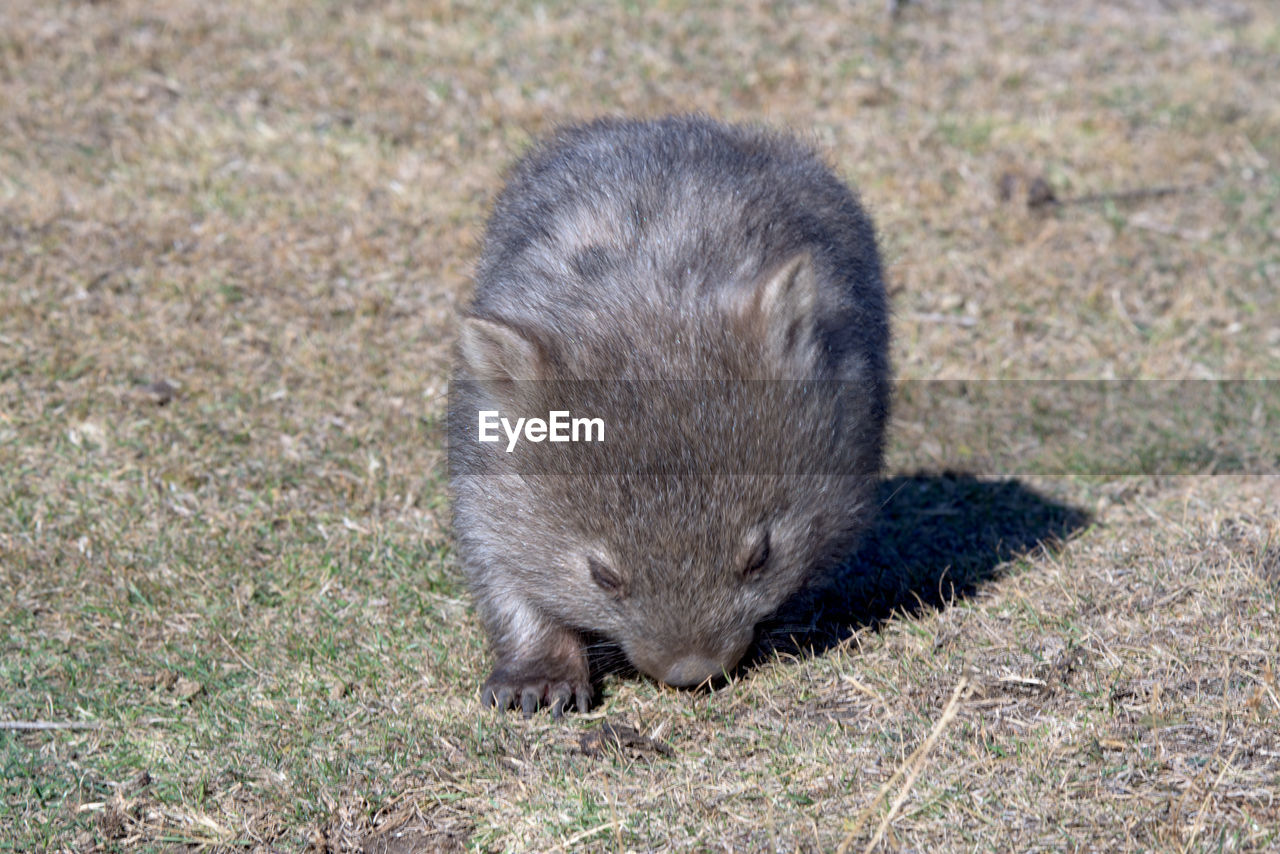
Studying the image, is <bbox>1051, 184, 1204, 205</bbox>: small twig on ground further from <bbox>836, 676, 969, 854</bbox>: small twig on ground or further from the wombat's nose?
<bbox>836, 676, 969, 854</bbox>: small twig on ground

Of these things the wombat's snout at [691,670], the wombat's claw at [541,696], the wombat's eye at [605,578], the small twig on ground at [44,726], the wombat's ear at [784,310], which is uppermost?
the wombat's ear at [784,310]

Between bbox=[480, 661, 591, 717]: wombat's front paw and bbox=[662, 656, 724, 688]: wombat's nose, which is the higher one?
bbox=[662, 656, 724, 688]: wombat's nose

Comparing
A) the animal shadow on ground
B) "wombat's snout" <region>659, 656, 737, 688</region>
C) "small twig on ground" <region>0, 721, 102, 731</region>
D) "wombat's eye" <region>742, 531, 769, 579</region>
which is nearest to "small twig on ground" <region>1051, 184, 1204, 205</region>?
the animal shadow on ground

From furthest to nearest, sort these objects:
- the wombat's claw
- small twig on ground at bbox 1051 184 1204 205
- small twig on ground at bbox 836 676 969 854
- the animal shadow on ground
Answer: small twig on ground at bbox 1051 184 1204 205 < the animal shadow on ground < the wombat's claw < small twig on ground at bbox 836 676 969 854

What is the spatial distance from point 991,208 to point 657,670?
5391mm

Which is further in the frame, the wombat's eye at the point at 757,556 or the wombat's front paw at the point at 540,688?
the wombat's front paw at the point at 540,688

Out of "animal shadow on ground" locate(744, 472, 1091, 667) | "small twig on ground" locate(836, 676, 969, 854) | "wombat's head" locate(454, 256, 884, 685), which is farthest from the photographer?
"animal shadow on ground" locate(744, 472, 1091, 667)

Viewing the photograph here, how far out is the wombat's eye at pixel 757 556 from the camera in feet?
12.5

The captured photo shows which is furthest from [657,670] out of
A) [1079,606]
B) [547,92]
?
[547,92]

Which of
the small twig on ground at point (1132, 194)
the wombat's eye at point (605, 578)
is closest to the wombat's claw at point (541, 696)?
the wombat's eye at point (605, 578)

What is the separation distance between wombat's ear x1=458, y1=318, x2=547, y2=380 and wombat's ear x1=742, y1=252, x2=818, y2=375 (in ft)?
2.09

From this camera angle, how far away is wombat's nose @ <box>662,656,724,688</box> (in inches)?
153

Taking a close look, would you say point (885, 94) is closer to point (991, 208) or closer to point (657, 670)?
point (991, 208)

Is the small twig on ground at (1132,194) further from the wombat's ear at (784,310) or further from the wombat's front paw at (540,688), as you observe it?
the wombat's front paw at (540,688)
